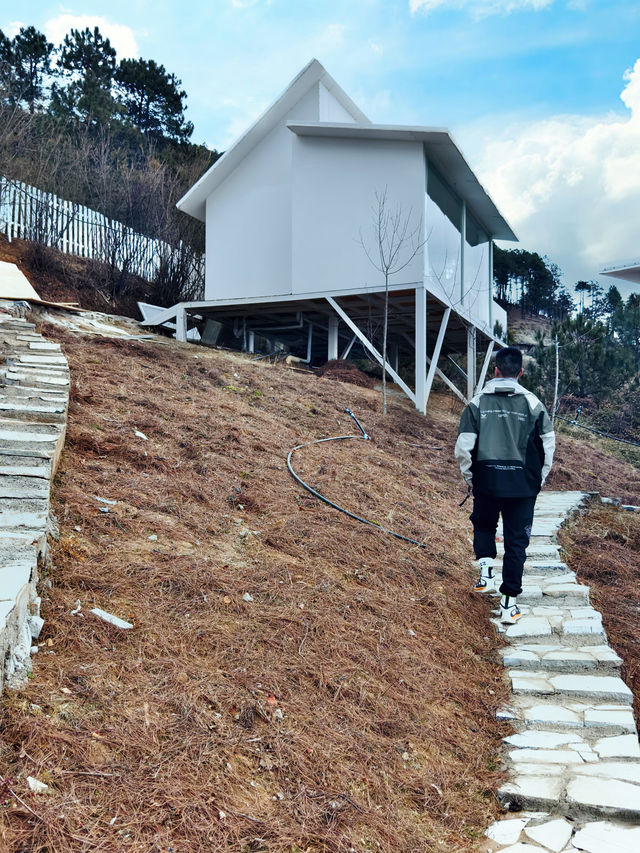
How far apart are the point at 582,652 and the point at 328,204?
1101 centimetres

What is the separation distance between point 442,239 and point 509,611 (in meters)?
10.5

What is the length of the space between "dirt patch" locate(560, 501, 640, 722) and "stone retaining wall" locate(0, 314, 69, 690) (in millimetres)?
3366

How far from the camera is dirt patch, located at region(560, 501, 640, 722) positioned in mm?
4488

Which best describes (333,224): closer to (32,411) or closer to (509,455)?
(32,411)

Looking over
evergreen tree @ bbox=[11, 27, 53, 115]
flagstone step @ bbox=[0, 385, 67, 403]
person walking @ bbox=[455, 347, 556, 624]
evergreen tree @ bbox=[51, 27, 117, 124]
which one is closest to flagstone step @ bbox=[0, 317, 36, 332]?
flagstone step @ bbox=[0, 385, 67, 403]

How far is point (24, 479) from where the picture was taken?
147 inches

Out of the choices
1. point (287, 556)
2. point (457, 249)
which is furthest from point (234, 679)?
point (457, 249)

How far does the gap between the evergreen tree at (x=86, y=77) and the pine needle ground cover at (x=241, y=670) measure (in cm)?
2215

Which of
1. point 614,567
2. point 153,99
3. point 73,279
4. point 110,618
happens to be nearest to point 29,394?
point 110,618

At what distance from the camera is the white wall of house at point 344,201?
12.5 metres

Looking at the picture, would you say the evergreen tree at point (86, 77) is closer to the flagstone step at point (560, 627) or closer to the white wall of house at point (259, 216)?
the white wall of house at point (259, 216)

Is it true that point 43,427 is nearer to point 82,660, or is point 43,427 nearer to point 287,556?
point 287,556

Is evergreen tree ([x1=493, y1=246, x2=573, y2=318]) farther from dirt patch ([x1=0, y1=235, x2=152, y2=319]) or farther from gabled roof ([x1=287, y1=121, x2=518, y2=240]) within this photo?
dirt patch ([x1=0, y1=235, x2=152, y2=319])

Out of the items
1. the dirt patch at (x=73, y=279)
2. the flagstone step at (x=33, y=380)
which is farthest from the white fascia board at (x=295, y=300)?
the flagstone step at (x=33, y=380)
